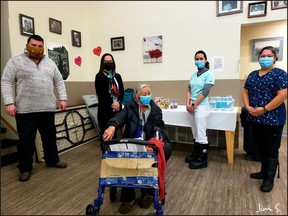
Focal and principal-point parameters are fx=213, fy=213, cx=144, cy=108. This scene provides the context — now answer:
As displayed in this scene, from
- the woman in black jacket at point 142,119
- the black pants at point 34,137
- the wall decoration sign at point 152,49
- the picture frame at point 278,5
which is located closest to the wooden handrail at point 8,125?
the black pants at point 34,137

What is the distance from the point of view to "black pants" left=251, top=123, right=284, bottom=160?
4.46 ft

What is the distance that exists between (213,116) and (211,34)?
75 centimetres

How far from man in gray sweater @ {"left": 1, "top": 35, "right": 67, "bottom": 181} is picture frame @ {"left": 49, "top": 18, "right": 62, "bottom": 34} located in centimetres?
9

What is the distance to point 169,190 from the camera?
1.52 metres

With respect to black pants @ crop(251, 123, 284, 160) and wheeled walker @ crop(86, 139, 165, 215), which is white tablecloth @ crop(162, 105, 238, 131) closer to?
black pants @ crop(251, 123, 284, 160)

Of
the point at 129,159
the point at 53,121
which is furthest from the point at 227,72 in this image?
the point at 53,121

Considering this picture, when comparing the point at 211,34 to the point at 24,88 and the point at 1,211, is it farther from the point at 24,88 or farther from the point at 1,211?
the point at 1,211

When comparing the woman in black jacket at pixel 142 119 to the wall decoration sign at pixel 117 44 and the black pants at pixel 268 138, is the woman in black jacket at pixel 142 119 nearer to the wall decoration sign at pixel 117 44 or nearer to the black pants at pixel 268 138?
the wall decoration sign at pixel 117 44

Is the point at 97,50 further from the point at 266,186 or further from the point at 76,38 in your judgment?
the point at 266,186

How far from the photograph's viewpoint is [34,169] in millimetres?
1811

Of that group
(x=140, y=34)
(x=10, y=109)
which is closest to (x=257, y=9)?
(x=140, y=34)

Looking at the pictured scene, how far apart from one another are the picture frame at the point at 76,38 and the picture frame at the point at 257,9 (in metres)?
1.70

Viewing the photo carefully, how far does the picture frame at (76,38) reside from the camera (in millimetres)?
1077

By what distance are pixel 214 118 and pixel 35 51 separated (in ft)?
5.13
